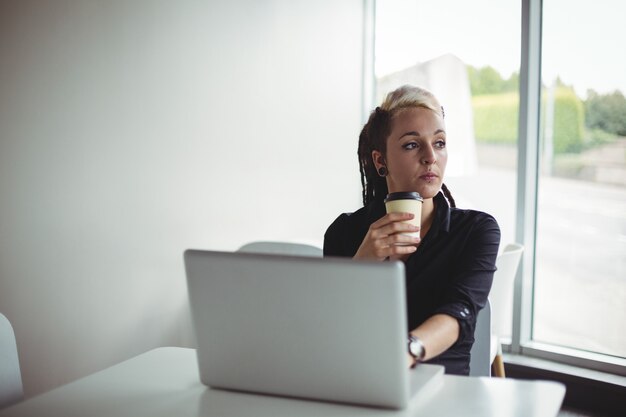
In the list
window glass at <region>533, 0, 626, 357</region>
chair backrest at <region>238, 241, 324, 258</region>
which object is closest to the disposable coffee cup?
chair backrest at <region>238, 241, 324, 258</region>

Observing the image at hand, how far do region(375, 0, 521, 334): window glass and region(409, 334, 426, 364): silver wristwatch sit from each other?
2.26 metres

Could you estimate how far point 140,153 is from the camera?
265 cm

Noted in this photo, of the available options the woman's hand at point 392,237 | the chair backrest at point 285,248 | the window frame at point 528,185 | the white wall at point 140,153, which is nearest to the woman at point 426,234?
the woman's hand at point 392,237

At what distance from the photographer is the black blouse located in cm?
150

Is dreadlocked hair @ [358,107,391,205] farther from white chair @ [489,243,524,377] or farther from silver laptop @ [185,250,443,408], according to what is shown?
silver laptop @ [185,250,443,408]

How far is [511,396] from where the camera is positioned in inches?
41.1

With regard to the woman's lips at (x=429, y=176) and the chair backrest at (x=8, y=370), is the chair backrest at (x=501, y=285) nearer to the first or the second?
the woman's lips at (x=429, y=176)

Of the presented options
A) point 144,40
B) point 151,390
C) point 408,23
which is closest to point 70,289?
point 144,40

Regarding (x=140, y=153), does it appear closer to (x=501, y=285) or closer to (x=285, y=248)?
(x=285, y=248)

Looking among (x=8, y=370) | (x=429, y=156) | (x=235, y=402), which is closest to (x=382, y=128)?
(x=429, y=156)

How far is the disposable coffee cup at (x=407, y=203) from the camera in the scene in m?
1.35

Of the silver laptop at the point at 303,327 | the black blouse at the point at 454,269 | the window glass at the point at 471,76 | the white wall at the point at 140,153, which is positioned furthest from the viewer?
the window glass at the point at 471,76

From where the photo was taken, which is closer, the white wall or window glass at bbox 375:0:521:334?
the white wall

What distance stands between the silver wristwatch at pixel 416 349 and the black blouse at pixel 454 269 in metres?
0.23
